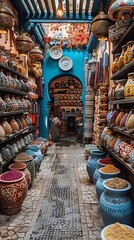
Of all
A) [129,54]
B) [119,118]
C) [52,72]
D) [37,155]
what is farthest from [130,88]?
[52,72]

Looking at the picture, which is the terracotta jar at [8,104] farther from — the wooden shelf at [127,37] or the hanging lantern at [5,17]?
the wooden shelf at [127,37]

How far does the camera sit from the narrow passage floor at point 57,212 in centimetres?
245

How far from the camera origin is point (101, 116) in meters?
5.03

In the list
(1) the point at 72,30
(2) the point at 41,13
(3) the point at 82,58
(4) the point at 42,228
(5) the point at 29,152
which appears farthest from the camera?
(3) the point at 82,58

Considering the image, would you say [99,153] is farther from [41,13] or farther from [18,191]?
[41,13]

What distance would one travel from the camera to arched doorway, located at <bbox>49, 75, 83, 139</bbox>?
12.7 meters

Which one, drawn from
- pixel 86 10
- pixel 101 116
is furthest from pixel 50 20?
pixel 101 116

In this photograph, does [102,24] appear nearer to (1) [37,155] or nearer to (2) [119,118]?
(2) [119,118]

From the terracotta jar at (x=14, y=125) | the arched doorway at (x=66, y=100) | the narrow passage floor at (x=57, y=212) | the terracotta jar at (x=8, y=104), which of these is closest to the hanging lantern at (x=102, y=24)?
the terracotta jar at (x=8, y=104)

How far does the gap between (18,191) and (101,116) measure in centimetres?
281

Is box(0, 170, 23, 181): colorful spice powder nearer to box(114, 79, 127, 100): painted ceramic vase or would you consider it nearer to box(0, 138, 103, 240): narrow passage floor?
box(0, 138, 103, 240): narrow passage floor

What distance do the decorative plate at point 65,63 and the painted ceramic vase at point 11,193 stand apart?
6407mm

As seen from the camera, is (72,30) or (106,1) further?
(72,30)

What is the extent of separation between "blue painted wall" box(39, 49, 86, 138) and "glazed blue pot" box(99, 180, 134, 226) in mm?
6709
